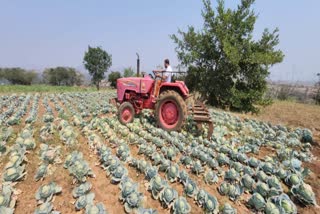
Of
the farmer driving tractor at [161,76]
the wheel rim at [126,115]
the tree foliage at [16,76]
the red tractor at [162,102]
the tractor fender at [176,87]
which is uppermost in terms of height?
the farmer driving tractor at [161,76]

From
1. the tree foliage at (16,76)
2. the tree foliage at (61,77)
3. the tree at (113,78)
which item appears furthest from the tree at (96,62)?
the tree foliage at (16,76)

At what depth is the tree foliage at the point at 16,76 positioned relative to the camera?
6081 cm

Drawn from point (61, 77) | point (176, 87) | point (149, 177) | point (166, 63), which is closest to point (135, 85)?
point (166, 63)

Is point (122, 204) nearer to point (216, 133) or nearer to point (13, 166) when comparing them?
point (13, 166)

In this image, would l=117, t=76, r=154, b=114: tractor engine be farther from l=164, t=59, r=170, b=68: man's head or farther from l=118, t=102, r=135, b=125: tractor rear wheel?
l=164, t=59, r=170, b=68: man's head

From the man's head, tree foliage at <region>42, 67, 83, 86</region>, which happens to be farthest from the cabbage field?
tree foliage at <region>42, 67, 83, 86</region>

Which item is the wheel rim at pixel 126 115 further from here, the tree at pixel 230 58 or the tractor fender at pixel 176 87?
the tree at pixel 230 58

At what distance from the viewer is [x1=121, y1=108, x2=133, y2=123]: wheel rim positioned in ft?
19.6

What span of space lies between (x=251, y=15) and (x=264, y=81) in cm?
398

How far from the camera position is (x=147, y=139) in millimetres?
4949

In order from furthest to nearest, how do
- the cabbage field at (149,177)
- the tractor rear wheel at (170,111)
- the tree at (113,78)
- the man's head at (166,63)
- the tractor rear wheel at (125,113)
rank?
the tree at (113,78), the tractor rear wheel at (125,113), the man's head at (166,63), the tractor rear wheel at (170,111), the cabbage field at (149,177)

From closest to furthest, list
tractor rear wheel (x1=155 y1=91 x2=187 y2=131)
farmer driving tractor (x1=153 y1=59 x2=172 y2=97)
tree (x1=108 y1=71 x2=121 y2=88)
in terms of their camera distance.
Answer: tractor rear wheel (x1=155 y1=91 x2=187 y2=131) → farmer driving tractor (x1=153 y1=59 x2=172 y2=97) → tree (x1=108 y1=71 x2=121 y2=88)

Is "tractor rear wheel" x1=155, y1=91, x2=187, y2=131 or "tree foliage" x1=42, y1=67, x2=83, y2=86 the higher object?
"tractor rear wheel" x1=155, y1=91, x2=187, y2=131

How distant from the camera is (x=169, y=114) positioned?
215 inches
